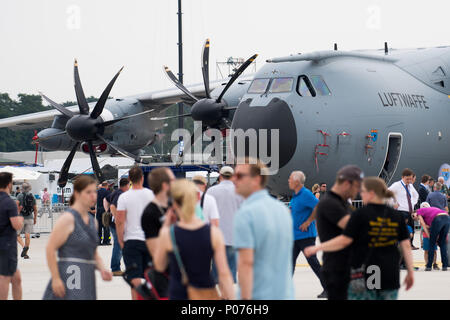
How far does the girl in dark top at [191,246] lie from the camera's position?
5812 mm

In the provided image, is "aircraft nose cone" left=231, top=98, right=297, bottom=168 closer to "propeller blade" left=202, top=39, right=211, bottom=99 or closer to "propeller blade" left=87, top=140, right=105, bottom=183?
"propeller blade" left=202, top=39, right=211, bottom=99

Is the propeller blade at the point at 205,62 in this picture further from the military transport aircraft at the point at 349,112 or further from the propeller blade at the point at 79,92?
the military transport aircraft at the point at 349,112

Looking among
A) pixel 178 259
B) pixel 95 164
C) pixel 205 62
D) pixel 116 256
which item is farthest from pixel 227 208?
pixel 95 164

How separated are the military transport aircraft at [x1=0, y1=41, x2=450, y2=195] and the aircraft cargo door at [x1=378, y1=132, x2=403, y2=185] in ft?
0.08

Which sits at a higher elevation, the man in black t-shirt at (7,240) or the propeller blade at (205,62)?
the propeller blade at (205,62)

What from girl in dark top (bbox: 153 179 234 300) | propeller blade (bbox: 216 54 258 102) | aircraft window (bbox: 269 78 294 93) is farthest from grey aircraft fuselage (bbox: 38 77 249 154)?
girl in dark top (bbox: 153 179 234 300)

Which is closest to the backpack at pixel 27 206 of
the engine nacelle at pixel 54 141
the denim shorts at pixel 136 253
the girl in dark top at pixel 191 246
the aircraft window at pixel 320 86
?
the aircraft window at pixel 320 86

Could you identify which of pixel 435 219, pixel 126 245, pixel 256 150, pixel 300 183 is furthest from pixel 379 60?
pixel 126 245

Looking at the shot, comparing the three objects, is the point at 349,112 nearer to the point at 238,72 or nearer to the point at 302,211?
the point at 238,72

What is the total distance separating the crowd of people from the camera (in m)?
5.84

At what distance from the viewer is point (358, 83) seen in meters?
18.3

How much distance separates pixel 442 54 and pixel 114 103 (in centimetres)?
1112
